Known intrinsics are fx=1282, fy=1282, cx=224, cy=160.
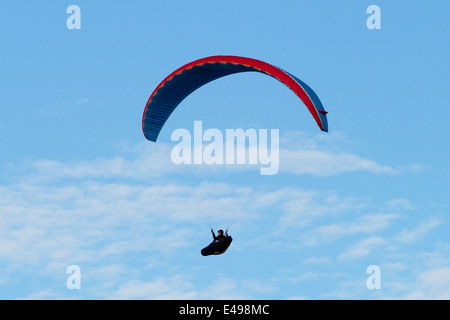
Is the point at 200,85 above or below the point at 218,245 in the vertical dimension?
above

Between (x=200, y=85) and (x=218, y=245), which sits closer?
(x=218, y=245)

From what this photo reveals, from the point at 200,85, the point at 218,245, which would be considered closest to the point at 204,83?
the point at 200,85

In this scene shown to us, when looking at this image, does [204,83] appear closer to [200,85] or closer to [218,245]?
[200,85]

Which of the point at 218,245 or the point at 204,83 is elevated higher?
the point at 204,83

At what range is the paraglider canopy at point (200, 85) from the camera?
4338 cm

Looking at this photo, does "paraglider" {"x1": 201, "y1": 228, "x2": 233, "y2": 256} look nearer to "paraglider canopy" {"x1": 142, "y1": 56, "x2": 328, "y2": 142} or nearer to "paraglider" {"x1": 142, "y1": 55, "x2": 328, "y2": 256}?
"paraglider" {"x1": 142, "y1": 55, "x2": 328, "y2": 256}

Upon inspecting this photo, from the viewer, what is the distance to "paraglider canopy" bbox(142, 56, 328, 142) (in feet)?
142

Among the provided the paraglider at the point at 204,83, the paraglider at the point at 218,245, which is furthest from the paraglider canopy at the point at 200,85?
the paraglider at the point at 218,245

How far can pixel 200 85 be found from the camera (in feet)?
157
